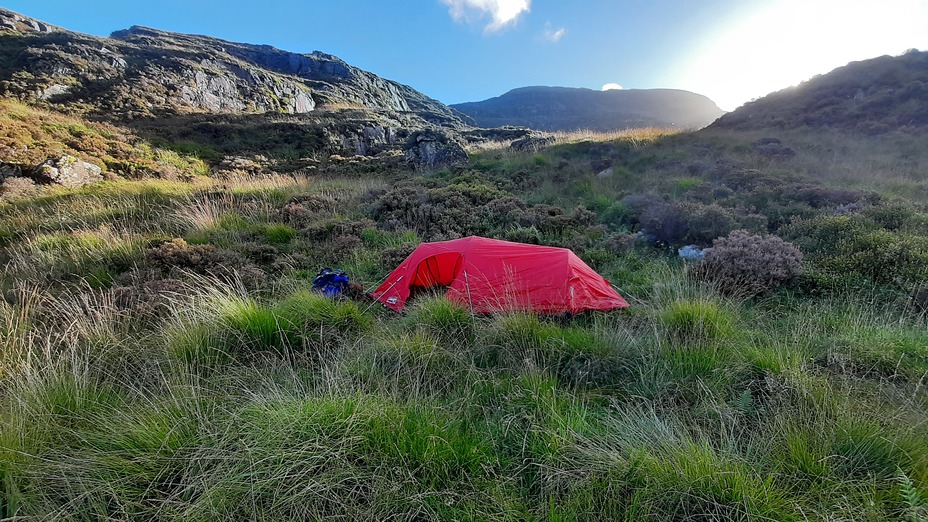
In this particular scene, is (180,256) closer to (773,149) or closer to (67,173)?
(67,173)

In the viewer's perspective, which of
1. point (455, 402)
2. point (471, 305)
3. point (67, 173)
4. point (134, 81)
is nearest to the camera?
point (455, 402)

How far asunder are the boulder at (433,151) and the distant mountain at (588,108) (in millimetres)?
56364

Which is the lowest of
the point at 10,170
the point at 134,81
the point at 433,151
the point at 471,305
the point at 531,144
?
the point at 471,305

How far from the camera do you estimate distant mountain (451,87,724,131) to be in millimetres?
75062

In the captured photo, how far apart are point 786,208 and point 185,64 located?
47027mm

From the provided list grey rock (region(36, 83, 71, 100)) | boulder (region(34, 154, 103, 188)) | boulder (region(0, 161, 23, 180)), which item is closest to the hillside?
boulder (region(34, 154, 103, 188))

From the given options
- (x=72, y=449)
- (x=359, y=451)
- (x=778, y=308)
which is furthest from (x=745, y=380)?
(x=72, y=449)

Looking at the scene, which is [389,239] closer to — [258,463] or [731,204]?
[258,463]

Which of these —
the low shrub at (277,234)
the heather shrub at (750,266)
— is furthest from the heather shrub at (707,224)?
the low shrub at (277,234)

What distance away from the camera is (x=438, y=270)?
484 cm

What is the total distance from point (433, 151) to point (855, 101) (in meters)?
20.5

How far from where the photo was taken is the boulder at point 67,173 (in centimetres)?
1022

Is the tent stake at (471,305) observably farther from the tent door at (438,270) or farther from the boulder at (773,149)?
the boulder at (773,149)

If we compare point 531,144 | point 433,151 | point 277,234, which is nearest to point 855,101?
point 531,144
